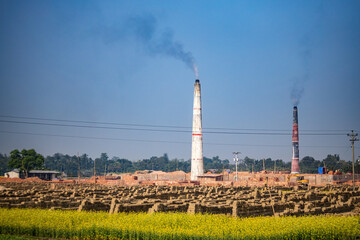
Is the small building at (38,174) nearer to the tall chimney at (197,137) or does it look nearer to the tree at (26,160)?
the tree at (26,160)

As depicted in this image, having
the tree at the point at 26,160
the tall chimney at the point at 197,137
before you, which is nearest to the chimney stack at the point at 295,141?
the tall chimney at the point at 197,137

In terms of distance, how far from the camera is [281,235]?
72.3ft

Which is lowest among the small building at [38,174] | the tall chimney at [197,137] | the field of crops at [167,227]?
the field of crops at [167,227]

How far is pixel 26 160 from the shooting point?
126 meters

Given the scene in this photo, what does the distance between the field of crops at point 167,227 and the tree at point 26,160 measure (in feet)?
335

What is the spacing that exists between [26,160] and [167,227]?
360ft

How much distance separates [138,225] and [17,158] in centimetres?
11375

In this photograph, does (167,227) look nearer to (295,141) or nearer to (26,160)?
(295,141)

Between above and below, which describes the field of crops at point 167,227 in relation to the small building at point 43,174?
below

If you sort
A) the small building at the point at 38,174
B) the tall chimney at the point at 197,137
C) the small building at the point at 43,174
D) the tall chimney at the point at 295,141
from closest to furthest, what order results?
the tall chimney at the point at 197,137 → the tall chimney at the point at 295,141 → the small building at the point at 43,174 → the small building at the point at 38,174

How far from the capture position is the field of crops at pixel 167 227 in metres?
22.3

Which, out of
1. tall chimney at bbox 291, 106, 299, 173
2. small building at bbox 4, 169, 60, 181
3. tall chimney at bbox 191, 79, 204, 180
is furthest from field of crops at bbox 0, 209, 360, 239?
small building at bbox 4, 169, 60, 181

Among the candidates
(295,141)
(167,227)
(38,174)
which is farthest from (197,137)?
(167,227)

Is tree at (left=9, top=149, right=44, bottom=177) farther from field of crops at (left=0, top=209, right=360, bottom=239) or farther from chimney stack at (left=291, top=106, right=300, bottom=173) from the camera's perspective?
field of crops at (left=0, top=209, right=360, bottom=239)
